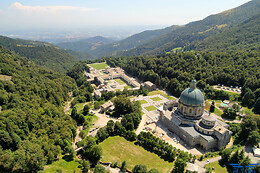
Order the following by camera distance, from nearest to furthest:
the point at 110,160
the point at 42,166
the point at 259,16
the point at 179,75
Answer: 1. the point at 42,166
2. the point at 110,160
3. the point at 179,75
4. the point at 259,16

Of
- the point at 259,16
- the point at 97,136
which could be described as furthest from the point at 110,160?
the point at 259,16

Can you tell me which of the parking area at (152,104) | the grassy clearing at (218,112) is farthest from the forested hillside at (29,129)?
the grassy clearing at (218,112)

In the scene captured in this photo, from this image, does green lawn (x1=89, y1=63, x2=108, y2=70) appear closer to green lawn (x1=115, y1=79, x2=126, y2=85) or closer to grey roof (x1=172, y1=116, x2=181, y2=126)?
green lawn (x1=115, y1=79, x2=126, y2=85)

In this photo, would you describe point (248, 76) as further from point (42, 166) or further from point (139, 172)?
point (42, 166)

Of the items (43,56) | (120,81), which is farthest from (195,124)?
(43,56)

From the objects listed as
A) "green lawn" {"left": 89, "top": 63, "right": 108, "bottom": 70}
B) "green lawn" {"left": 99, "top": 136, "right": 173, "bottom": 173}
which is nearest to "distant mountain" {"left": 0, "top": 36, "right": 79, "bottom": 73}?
"green lawn" {"left": 89, "top": 63, "right": 108, "bottom": 70}

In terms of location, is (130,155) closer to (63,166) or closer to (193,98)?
(63,166)

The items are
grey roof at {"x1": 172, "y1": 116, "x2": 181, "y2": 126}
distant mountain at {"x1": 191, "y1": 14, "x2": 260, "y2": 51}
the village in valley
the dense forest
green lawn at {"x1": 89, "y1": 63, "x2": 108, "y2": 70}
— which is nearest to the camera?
the village in valley
